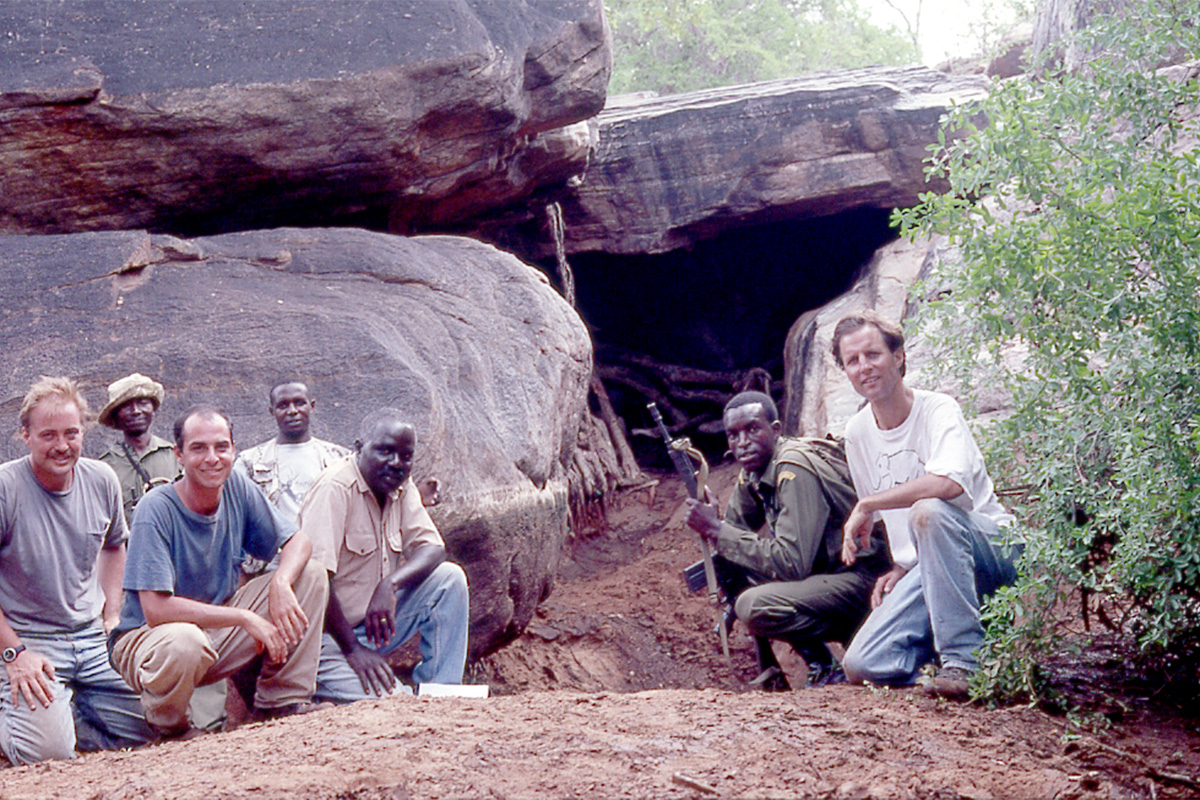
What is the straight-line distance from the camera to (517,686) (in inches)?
262

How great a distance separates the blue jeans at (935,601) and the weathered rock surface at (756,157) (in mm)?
5795

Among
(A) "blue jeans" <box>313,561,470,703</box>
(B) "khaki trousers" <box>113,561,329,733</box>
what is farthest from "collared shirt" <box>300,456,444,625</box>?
(B) "khaki trousers" <box>113,561,329,733</box>

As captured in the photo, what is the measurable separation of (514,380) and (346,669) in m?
2.34

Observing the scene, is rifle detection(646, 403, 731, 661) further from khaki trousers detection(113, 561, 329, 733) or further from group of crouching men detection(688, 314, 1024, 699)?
khaki trousers detection(113, 561, 329, 733)

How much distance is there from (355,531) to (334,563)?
0.57ft

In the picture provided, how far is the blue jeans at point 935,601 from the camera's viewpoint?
4.11 m

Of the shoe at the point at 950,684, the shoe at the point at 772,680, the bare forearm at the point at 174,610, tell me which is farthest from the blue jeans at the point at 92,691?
the shoe at the point at 950,684

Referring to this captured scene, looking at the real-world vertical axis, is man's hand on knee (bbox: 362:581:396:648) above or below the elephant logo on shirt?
below

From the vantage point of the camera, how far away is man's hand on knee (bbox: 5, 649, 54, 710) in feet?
13.1

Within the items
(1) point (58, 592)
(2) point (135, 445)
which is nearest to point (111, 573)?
(1) point (58, 592)

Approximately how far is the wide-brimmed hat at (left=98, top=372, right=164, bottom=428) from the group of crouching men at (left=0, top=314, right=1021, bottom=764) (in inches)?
0.6

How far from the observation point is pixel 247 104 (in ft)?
22.4

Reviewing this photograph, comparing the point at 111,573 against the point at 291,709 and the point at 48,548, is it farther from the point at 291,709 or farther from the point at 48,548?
the point at 291,709

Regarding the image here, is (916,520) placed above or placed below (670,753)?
above
